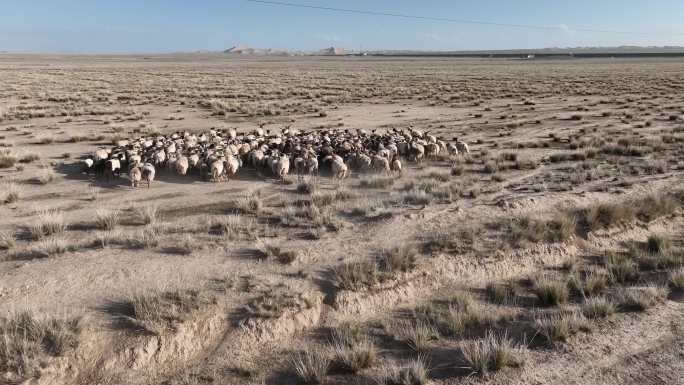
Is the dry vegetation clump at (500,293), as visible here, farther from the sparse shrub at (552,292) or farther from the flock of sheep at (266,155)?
the flock of sheep at (266,155)

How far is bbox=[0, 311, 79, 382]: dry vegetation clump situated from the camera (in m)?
4.85

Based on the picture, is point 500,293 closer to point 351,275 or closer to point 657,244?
point 351,275

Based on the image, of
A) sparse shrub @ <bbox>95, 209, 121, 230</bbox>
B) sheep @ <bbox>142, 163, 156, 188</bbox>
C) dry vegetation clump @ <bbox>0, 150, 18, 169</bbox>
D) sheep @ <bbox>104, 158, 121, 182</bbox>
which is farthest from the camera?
dry vegetation clump @ <bbox>0, 150, 18, 169</bbox>

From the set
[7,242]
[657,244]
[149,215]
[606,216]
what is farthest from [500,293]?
[7,242]

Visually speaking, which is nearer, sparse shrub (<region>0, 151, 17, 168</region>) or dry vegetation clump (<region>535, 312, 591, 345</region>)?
dry vegetation clump (<region>535, 312, 591, 345</region>)

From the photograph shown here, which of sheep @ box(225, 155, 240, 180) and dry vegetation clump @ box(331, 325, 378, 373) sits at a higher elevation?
sheep @ box(225, 155, 240, 180)

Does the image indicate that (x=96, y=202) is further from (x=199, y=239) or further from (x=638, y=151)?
(x=638, y=151)

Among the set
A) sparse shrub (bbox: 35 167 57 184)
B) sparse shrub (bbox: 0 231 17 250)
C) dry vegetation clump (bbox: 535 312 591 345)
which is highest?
sparse shrub (bbox: 35 167 57 184)

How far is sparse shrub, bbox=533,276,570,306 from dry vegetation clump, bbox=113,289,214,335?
15.9ft

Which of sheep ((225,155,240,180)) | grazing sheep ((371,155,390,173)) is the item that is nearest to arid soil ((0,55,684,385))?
sheep ((225,155,240,180))

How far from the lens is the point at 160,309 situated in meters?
5.86

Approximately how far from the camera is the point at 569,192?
35.6ft

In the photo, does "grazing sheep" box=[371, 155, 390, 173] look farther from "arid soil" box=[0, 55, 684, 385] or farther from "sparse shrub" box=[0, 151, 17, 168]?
"sparse shrub" box=[0, 151, 17, 168]

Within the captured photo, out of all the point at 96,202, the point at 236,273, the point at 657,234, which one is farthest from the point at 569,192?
the point at 96,202
